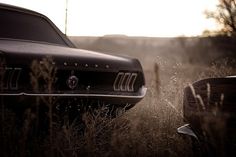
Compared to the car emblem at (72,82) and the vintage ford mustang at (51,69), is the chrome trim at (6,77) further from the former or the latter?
the car emblem at (72,82)

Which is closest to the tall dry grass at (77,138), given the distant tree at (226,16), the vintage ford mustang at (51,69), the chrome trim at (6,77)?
the vintage ford mustang at (51,69)

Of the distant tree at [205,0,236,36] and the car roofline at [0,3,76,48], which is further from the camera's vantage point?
the distant tree at [205,0,236,36]

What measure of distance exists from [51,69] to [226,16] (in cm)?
2015

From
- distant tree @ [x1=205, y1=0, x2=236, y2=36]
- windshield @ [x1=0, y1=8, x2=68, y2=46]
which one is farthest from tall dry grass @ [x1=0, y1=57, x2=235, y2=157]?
distant tree @ [x1=205, y1=0, x2=236, y2=36]

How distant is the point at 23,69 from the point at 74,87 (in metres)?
0.52

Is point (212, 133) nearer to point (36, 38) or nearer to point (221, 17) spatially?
point (36, 38)

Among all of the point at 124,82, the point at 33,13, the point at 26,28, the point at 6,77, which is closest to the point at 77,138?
the point at 124,82

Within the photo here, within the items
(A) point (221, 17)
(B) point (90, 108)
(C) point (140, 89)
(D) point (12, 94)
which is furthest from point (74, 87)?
(A) point (221, 17)

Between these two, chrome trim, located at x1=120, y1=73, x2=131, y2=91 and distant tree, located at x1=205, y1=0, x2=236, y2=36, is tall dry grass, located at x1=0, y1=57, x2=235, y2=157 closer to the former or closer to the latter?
chrome trim, located at x1=120, y1=73, x2=131, y2=91

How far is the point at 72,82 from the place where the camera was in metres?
3.89

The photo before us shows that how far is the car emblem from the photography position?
3863 millimetres

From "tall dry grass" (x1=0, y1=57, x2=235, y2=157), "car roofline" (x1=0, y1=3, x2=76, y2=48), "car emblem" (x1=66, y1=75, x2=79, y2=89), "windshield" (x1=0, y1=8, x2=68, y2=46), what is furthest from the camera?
"car roofline" (x1=0, y1=3, x2=76, y2=48)

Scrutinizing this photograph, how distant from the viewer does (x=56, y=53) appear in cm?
399

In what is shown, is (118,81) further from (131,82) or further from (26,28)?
(26,28)
